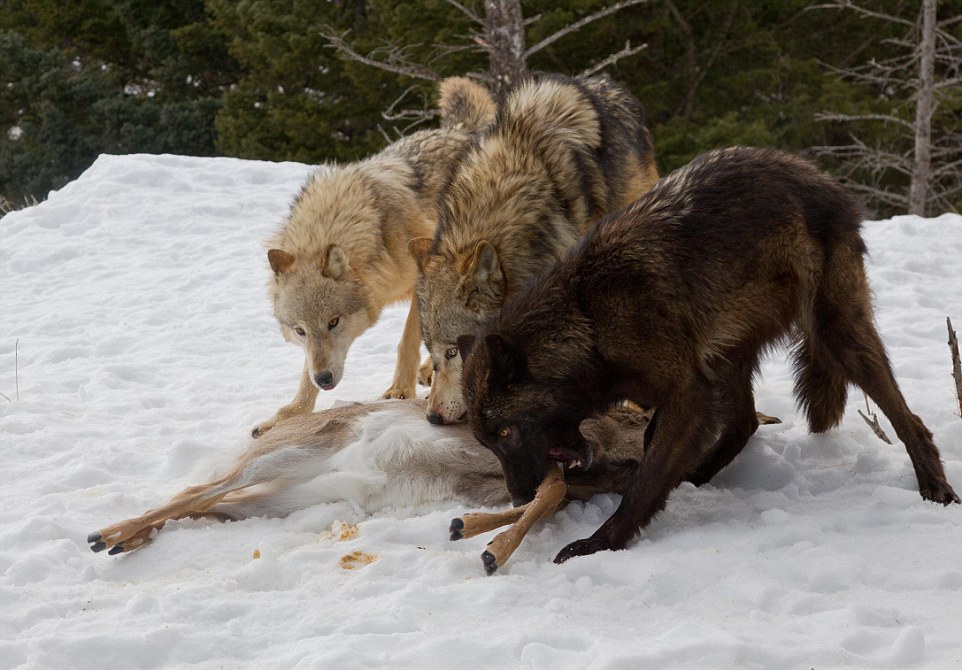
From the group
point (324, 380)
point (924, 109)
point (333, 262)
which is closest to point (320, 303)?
point (333, 262)

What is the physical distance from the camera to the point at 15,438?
5.10 meters

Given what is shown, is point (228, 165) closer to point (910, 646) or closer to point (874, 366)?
point (874, 366)

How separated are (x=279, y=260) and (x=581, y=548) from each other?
9.71ft

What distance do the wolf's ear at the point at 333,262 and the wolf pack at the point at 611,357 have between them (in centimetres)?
97

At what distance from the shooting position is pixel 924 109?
14.8m

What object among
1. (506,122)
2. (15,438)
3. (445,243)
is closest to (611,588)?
(445,243)

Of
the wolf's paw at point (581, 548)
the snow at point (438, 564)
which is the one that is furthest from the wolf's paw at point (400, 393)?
the wolf's paw at point (581, 548)

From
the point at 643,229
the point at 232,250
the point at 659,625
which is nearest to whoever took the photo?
the point at 659,625

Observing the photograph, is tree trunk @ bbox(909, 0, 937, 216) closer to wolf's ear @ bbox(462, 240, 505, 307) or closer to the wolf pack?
the wolf pack

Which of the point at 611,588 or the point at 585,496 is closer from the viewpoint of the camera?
the point at 611,588

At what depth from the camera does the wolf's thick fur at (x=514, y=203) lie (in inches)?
188

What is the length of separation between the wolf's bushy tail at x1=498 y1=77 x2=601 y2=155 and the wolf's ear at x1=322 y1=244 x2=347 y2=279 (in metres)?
1.24

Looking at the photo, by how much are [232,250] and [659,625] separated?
315 inches

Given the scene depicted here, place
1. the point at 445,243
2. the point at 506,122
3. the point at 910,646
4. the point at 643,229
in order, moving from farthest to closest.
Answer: the point at 506,122 → the point at 445,243 → the point at 643,229 → the point at 910,646
